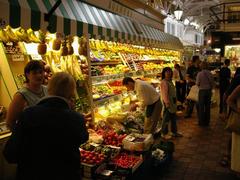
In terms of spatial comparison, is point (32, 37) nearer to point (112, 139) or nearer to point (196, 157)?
point (112, 139)

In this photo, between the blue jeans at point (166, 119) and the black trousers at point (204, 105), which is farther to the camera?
the black trousers at point (204, 105)

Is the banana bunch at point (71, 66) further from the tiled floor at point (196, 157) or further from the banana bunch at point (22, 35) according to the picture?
the tiled floor at point (196, 157)

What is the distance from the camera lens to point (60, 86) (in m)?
2.56

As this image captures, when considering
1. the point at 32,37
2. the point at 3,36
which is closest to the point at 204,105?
the point at 32,37

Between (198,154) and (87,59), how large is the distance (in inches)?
130

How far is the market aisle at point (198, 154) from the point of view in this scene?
5.54m

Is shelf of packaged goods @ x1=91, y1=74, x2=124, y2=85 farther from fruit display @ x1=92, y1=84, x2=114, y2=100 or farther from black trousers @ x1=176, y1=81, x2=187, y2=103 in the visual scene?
black trousers @ x1=176, y1=81, x2=187, y2=103

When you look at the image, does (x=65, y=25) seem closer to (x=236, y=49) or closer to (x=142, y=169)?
(x=142, y=169)

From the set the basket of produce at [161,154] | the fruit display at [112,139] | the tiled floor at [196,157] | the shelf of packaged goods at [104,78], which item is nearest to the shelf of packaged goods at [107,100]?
the shelf of packaged goods at [104,78]

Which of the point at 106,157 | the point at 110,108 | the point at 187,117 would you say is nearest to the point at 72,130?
the point at 106,157

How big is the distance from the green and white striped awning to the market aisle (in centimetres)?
310

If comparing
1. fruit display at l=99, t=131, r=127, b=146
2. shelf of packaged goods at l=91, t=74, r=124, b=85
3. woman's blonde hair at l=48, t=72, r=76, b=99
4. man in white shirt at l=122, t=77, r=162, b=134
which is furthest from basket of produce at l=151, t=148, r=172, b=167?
woman's blonde hair at l=48, t=72, r=76, b=99

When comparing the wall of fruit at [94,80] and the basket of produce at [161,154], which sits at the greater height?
the wall of fruit at [94,80]

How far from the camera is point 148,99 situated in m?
6.41
